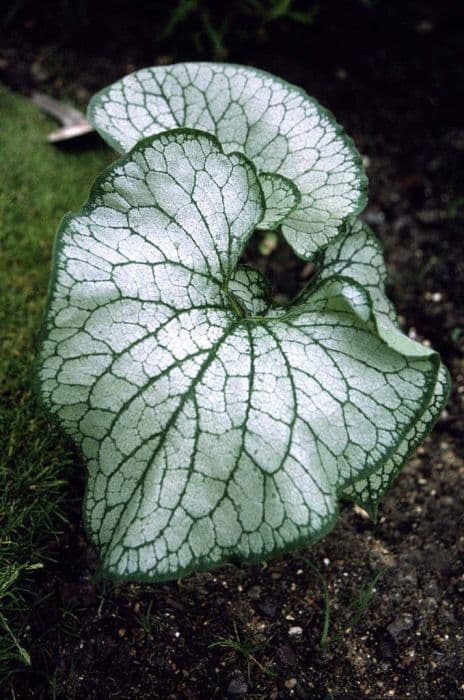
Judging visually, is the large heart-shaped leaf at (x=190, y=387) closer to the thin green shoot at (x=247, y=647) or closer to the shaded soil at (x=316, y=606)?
the shaded soil at (x=316, y=606)

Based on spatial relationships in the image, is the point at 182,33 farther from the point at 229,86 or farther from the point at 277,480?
the point at 277,480

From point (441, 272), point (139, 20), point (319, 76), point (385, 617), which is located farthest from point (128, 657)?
point (139, 20)

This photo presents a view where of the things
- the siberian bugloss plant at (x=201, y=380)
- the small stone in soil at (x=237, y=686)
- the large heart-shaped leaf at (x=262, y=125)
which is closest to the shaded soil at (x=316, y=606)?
the small stone in soil at (x=237, y=686)

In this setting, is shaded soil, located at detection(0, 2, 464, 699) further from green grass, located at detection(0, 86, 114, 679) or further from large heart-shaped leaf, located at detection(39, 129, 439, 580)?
large heart-shaped leaf, located at detection(39, 129, 439, 580)

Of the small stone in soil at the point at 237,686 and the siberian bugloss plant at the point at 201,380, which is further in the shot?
the small stone in soil at the point at 237,686

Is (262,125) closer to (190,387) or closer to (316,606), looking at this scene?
(190,387)

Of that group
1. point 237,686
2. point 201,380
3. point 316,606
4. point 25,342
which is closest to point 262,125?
point 201,380

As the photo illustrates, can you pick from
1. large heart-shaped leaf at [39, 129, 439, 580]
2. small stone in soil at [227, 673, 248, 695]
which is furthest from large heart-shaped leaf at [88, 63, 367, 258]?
small stone in soil at [227, 673, 248, 695]
